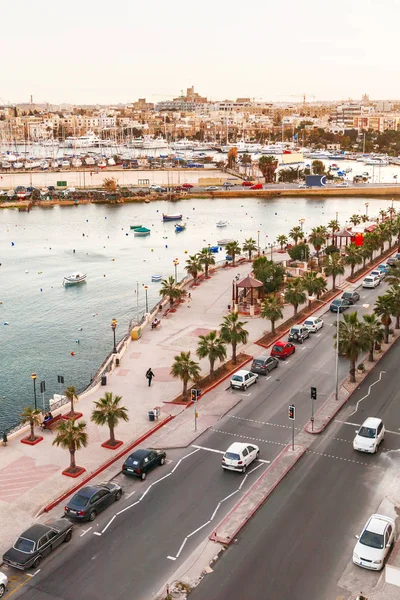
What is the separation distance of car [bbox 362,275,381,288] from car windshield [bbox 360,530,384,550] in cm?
3779

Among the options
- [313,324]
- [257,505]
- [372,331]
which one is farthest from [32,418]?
[313,324]

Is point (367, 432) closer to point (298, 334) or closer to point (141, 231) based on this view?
point (298, 334)

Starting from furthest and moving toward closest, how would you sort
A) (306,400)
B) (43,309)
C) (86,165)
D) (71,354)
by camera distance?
(86,165), (43,309), (71,354), (306,400)

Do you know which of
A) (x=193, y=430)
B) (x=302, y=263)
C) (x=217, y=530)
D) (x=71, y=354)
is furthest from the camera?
(x=302, y=263)

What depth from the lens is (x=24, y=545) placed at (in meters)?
20.9

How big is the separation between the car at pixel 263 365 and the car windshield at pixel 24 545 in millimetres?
18333

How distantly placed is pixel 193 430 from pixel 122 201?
351 ft

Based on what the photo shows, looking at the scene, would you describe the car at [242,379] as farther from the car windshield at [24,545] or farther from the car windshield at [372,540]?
the car windshield at [24,545]

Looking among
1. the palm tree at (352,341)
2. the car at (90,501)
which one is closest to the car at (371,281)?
the palm tree at (352,341)

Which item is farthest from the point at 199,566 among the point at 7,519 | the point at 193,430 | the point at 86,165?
the point at 86,165

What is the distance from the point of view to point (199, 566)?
2048cm

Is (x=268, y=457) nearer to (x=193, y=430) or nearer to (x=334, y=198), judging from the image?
(x=193, y=430)

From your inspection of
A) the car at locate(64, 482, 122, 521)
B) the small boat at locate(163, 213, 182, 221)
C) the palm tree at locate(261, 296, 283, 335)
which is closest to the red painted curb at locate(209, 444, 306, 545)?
the car at locate(64, 482, 122, 521)

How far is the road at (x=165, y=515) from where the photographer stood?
19938 mm
